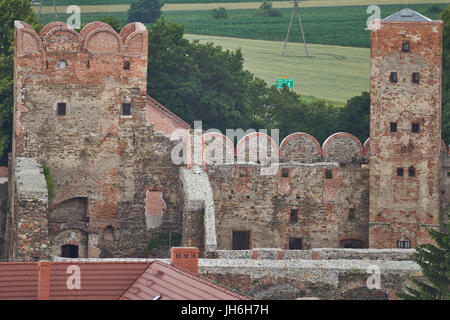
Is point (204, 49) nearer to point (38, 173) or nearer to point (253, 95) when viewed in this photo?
point (253, 95)

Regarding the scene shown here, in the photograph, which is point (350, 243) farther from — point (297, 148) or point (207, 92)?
point (207, 92)

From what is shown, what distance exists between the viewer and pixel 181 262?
5041 cm

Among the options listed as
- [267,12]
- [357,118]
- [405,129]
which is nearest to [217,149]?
[405,129]

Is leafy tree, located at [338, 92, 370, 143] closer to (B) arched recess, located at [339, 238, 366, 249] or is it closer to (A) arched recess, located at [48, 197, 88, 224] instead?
(B) arched recess, located at [339, 238, 366, 249]

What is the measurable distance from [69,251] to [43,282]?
44.5 feet

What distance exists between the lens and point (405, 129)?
194 feet

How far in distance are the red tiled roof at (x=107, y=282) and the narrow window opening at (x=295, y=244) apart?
1409 cm

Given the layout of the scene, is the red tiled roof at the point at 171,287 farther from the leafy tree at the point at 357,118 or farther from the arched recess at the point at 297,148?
the leafy tree at the point at 357,118

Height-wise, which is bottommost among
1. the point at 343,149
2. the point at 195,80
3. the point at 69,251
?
the point at 69,251

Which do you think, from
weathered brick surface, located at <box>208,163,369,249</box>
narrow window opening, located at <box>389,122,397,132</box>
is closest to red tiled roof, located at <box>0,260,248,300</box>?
weathered brick surface, located at <box>208,163,369,249</box>

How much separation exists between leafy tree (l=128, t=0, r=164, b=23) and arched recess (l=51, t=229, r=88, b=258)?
2719 cm

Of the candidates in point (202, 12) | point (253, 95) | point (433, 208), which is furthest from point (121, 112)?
point (202, 12)

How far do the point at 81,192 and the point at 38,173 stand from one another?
2.24m

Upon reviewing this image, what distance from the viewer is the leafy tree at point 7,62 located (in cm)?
6322
